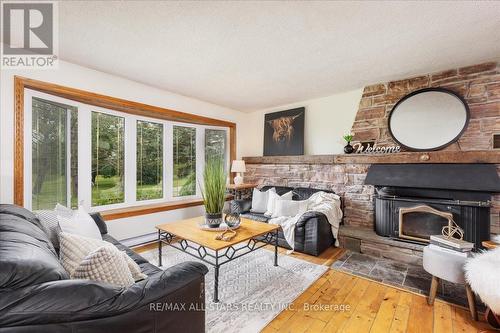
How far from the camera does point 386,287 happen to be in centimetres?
223

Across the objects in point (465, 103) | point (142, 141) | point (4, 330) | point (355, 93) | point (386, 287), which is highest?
point (355, 93)

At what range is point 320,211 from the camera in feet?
10.2

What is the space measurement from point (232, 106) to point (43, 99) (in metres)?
2.89

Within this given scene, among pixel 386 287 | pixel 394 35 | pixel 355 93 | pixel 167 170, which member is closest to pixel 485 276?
pixel 386 287

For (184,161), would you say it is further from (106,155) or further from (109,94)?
(109,94)

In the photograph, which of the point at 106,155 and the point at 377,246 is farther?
the point at 106,155

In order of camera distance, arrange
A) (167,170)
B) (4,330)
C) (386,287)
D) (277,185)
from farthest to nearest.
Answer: (277,185) < (167,170) < (386,287) < (4,330)

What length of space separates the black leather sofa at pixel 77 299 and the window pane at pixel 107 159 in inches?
88.2

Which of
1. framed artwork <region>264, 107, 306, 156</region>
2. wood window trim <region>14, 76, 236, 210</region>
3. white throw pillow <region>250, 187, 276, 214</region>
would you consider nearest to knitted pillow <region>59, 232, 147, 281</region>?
wood window trim <region>14, 76, 236, 210</region>

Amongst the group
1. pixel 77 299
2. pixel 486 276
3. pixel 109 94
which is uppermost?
pixel 109 94

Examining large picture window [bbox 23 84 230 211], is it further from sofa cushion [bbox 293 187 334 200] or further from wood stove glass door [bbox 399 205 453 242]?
wood stove glass door [bbox 399 205 453 242]

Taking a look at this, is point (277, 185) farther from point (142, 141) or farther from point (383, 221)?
point (142, 141)

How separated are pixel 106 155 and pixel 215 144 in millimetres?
2015

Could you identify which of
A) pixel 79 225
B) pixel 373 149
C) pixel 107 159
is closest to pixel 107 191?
pixel 107 159
